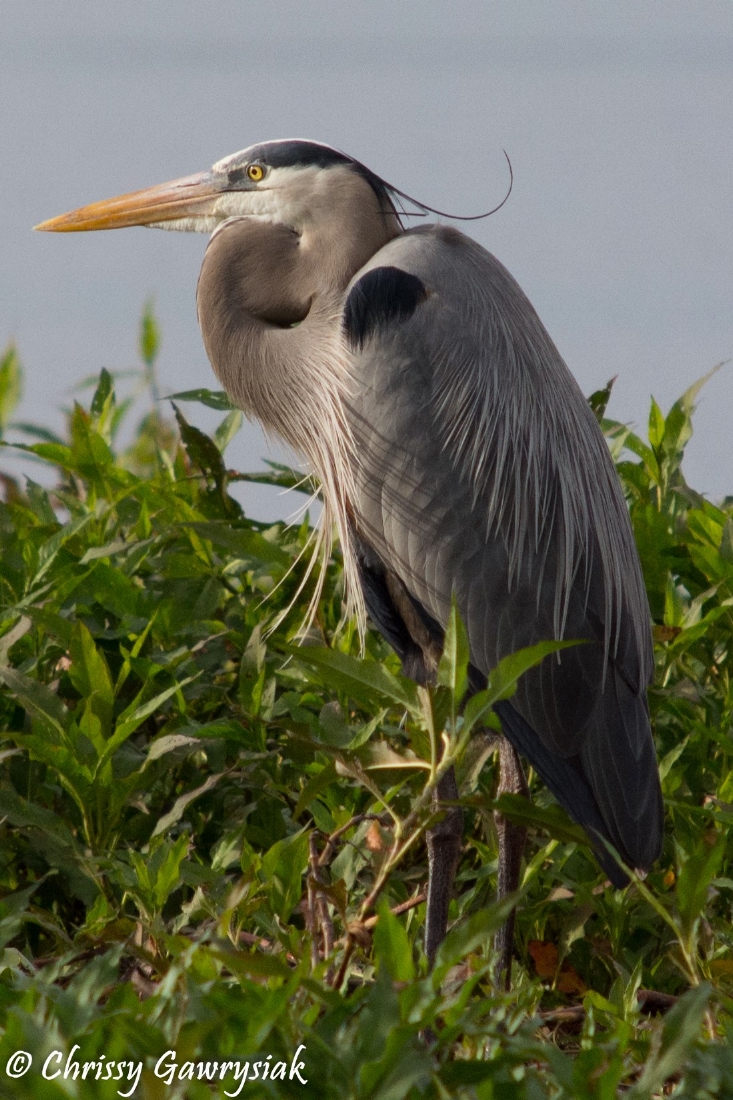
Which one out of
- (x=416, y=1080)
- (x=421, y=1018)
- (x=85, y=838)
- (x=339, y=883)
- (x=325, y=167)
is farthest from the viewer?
(x=325, y=167)

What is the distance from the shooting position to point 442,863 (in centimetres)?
274

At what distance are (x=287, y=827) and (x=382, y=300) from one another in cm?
118

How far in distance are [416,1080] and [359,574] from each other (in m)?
1.71

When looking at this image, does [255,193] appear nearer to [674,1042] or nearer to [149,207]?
[149,207]

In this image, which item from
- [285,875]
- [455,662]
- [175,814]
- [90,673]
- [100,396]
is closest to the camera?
[455,662]

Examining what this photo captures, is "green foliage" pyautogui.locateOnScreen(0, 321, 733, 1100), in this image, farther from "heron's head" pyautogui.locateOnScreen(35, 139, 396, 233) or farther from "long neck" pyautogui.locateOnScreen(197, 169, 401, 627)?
"heron's head" pyautogui.locateOnScreen(35, 139, 396, 233)

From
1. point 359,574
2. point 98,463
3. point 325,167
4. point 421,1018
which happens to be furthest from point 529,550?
point 421,1018

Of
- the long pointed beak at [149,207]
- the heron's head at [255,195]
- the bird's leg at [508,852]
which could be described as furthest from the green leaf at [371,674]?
the long pointed beak at [149,207]

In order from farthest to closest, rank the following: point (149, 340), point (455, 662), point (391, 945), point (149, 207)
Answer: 1. point (149, 340)
2. point (149, 207)
3. point (455, 662)
4. point (391, 945)

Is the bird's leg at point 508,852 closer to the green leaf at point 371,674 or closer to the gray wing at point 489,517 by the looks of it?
the gray wing at point 489,517

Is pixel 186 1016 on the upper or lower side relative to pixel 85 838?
upper

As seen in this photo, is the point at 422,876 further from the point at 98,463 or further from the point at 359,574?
the point at 98,463

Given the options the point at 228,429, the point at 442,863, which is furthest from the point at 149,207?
the point at 442,863

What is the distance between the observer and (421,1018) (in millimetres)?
1477
